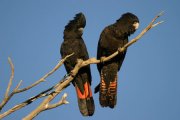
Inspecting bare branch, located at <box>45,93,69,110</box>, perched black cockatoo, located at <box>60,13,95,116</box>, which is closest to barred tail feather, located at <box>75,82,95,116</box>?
perched black cockatoo, located at <box>60,13,95,116</box>

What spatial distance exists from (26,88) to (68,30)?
12.2ft

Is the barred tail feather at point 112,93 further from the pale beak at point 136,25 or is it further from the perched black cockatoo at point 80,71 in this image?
the pale beak at point 136,25

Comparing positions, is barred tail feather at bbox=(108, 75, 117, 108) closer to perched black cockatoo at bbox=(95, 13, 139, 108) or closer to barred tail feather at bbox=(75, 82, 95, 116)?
perched black cockatoo at bbox=(95, 13, 139, 108)

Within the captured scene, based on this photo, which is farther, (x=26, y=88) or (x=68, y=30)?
(x=68, y=30)

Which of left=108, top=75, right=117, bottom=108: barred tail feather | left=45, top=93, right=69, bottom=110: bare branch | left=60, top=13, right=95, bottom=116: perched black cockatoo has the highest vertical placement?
left=60, top=13, right=95, bottom=116: perched black cockatoo

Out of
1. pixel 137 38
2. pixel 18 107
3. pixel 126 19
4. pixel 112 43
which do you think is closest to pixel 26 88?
pixel 18 107

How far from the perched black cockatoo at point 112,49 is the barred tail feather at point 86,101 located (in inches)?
12.8

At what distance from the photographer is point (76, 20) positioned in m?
8.27

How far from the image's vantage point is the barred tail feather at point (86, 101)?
757 centimetres

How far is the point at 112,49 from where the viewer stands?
740 centimetres

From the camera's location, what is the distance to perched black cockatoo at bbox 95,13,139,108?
7379 mm

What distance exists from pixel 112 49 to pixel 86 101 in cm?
134

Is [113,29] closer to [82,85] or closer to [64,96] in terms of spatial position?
[82,85]

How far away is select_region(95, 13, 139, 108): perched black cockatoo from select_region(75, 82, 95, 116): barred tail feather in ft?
1.07
